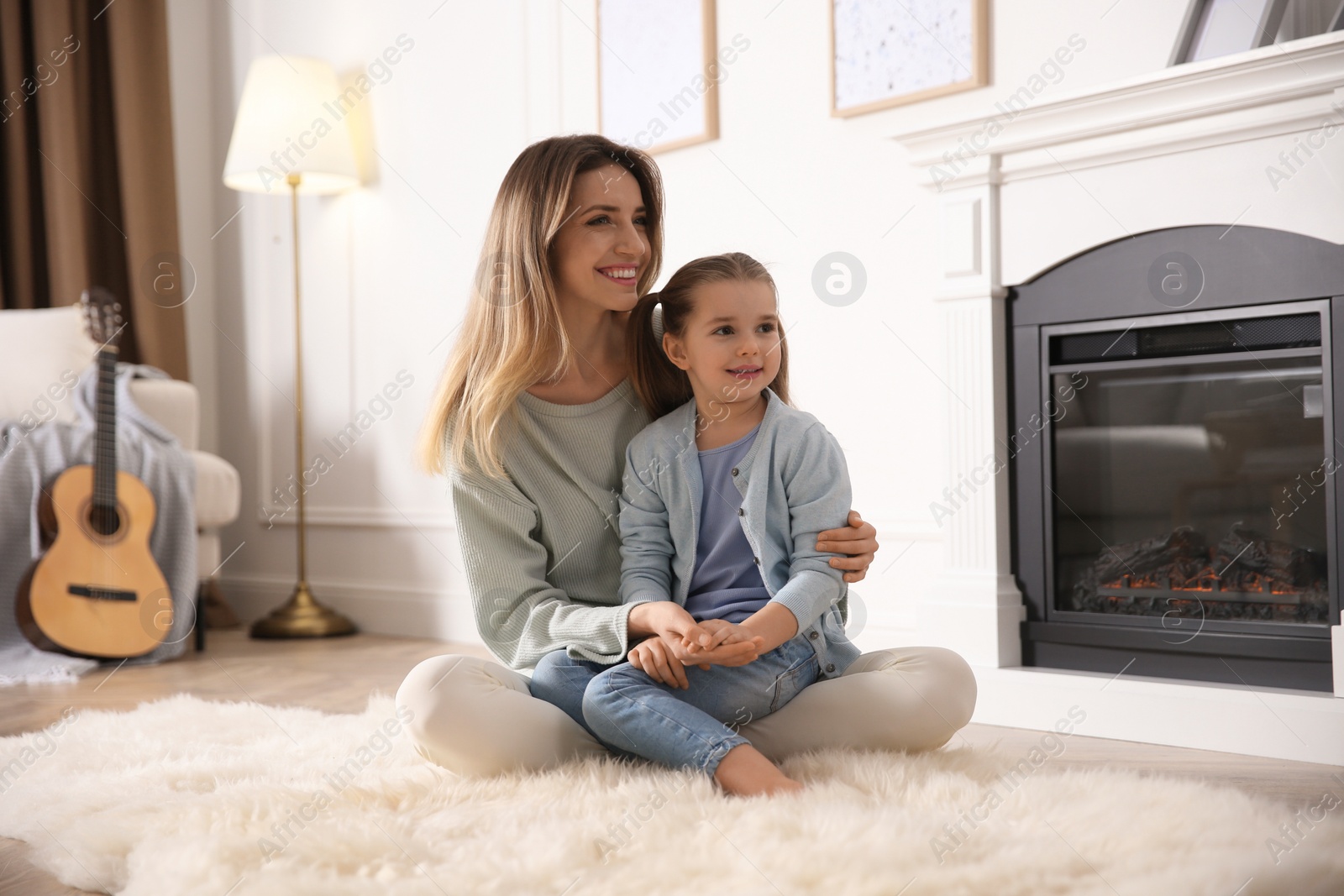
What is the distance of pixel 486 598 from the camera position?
140 centimetres

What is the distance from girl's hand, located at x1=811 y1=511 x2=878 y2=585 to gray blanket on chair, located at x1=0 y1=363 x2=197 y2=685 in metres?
1.91

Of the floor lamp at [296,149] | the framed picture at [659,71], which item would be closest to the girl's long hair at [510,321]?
the framed picture at [659,71]

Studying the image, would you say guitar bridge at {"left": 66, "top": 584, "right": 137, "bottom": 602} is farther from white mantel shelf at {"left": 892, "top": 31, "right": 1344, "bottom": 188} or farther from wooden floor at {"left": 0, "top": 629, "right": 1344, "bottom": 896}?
white mantel shelf at {"left": 892, "top": 31, "right": 1344, "bottom": 188}

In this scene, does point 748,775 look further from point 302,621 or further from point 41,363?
point 41,363

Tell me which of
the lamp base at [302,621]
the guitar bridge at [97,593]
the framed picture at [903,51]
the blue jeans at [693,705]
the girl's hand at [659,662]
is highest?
the framed picture at [903,51]

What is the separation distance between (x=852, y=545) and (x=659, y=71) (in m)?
1.72

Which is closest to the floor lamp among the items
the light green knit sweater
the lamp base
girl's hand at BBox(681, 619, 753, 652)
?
the lamp base

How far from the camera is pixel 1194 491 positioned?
1884 mm

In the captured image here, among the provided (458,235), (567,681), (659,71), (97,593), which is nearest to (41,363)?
(97,593)

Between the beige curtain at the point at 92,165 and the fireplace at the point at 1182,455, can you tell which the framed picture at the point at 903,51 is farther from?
the beige curtain at the point at 92,165

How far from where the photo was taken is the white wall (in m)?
2.24

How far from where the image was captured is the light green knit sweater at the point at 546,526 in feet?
4.59

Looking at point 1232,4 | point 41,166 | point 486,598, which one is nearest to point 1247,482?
point 1232,4

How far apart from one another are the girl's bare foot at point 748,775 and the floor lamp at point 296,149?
221cm
